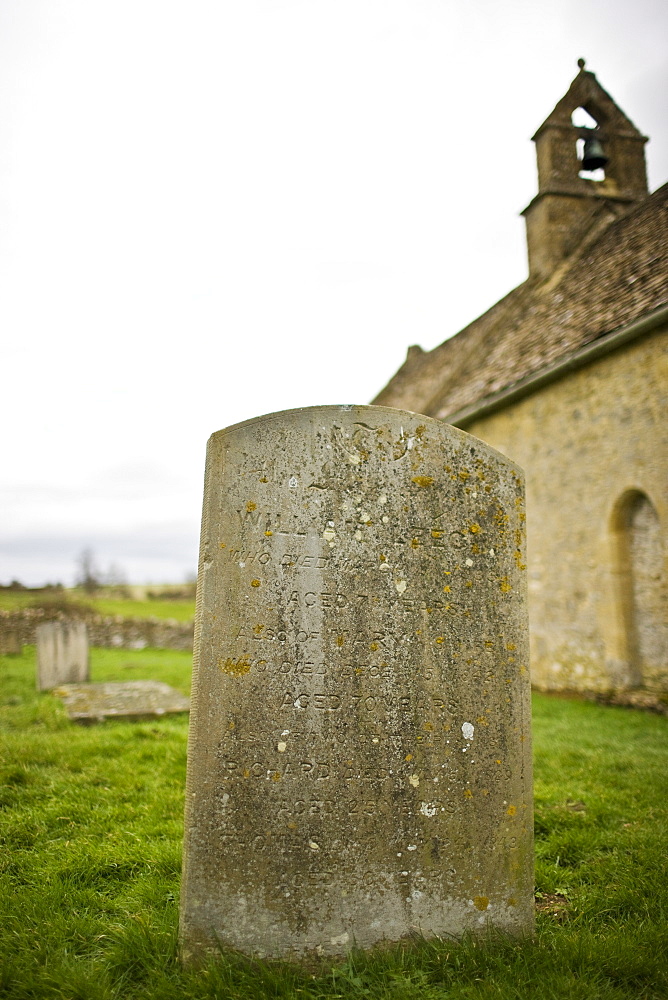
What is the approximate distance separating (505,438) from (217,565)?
31.7ft

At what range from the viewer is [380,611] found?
250 centimetres

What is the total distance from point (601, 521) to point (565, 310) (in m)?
4.25

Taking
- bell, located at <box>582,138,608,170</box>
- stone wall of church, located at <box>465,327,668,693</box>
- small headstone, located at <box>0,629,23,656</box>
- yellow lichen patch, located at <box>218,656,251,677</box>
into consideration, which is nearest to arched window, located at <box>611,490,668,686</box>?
stone wall of church, located at <box>465,327,668,693</box>

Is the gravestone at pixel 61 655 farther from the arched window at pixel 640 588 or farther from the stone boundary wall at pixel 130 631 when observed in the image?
the arched window at pixel 640 588

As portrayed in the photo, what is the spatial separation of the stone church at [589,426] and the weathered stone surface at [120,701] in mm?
6102

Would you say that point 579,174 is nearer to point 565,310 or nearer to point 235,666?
point 565,310

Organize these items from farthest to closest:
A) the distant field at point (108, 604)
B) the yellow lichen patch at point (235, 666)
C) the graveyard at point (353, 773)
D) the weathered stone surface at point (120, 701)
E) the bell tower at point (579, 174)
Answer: the distant field at point (108, 604)
the bell tower at point (579, 174)
the weathered stone surface at point (120, 701)
the yellow lichen patch at point (235, 666)
the graveyard at point (353, 773)

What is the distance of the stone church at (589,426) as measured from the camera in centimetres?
875

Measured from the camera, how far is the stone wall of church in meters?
8.67

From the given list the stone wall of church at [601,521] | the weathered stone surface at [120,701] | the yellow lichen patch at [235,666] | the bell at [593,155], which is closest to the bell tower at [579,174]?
the bell at [593,155]

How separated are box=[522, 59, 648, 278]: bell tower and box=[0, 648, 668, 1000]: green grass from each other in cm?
1203

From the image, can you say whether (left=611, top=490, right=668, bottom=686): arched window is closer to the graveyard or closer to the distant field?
the graveyard

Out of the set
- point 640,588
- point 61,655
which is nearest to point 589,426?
point 640,588

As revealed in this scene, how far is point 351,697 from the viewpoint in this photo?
95.3 inches
